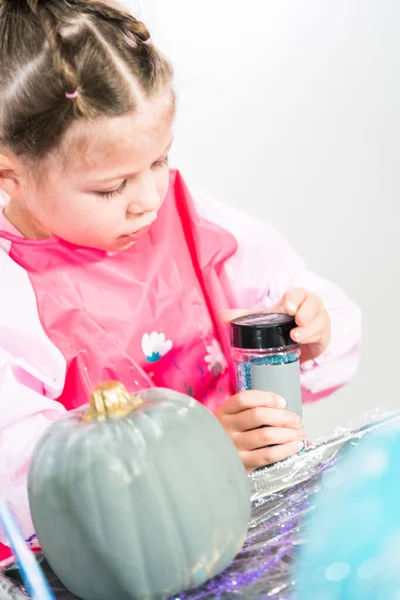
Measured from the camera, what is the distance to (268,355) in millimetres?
753

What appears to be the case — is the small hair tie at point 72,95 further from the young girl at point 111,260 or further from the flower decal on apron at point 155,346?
the flower decal on apron at point 155,346

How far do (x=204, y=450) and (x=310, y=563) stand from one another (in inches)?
3.6

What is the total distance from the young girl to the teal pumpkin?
8.8 inches

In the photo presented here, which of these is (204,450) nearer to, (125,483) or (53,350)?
(125,483)

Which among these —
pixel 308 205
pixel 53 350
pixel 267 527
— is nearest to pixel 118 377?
pixel 53 350

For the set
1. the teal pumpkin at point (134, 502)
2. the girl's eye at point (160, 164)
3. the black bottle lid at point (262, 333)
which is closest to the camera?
the teal pumpkin at point (134, 502)

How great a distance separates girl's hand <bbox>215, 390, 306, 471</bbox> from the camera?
74 centimetres

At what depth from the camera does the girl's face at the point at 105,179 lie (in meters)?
0.80

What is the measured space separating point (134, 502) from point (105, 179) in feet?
1.29

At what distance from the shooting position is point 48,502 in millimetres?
510

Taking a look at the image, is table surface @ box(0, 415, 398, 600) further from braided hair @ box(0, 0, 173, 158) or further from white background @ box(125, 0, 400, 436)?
white background @ box(125, 0, 400, 436)

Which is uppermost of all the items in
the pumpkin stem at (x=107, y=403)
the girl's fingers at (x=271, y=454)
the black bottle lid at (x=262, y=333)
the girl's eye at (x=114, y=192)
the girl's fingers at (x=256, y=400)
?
the girl's eye at (x=114, y=192)

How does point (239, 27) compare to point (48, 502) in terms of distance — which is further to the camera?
point (239, 27)

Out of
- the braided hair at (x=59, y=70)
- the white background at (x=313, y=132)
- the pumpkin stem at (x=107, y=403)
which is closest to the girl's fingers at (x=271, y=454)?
the pumpkin stem at (x=107, y=403)
